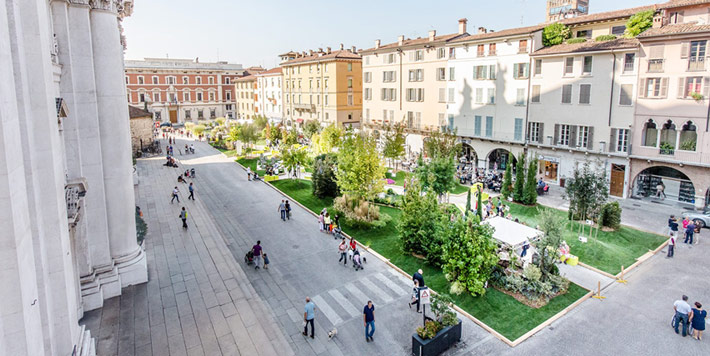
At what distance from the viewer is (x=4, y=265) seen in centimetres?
555

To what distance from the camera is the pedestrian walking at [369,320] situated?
13.0m

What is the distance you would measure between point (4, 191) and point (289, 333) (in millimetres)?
9835

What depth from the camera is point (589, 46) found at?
30344 millimetres

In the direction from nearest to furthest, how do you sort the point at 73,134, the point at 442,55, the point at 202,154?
1. the point at 73,134
2. the point at 442,55
3. the point at 202,154

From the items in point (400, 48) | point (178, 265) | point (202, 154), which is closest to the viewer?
point (178, 265)

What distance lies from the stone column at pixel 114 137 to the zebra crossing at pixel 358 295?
274 inches

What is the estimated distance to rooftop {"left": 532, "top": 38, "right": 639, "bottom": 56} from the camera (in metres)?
28.2

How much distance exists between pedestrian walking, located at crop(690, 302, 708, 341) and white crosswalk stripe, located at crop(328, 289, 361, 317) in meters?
10.7

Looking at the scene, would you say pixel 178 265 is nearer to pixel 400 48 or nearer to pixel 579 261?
pixel 579 261

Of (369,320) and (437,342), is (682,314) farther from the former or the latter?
(369,320)

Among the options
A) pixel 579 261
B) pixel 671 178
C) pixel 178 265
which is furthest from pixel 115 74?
pixel 671 178

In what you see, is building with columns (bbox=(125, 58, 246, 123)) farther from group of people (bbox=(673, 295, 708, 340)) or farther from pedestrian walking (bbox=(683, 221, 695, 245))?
group of people (bbox=(673, 295, 708, 340))

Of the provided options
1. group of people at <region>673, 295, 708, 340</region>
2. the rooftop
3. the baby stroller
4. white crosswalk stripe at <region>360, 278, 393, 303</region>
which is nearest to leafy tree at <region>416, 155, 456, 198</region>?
white crosswalk stripe at <region>360, 278, 393, 303</region>

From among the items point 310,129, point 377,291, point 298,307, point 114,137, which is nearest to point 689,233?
point 377,291
